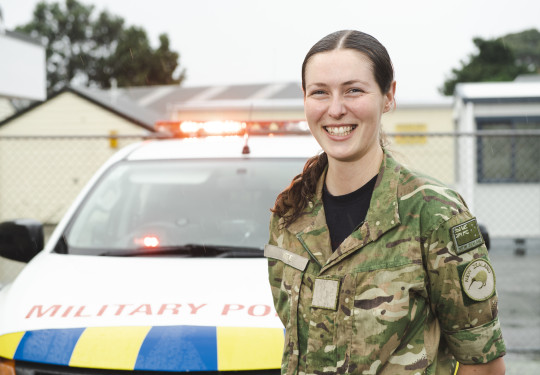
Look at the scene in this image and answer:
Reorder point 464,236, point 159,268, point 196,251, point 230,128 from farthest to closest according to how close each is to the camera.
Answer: point 230,128
point 196,251
point 159,268
point 464,236

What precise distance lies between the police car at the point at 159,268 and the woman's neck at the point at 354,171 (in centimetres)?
78

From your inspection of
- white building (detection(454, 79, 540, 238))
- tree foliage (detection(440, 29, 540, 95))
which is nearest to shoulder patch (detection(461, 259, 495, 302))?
white building (detection(454, 79, 540, 238))

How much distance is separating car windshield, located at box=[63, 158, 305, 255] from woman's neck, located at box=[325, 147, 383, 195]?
1381mm

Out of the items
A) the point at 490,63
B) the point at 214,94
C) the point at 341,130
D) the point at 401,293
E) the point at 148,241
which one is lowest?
the point at 490,63

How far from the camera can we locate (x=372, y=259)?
143 centimetres

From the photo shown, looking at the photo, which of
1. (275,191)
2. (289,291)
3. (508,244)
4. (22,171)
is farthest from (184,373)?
(22,171)

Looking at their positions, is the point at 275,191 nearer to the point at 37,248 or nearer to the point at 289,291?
the point at 37,248

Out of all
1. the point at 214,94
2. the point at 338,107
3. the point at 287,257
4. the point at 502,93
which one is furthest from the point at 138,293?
the point at 214,94

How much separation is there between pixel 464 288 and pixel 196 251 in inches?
66.5

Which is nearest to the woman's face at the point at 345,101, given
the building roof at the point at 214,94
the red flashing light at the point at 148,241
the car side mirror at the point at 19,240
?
the red flashing light at the point at 148,241

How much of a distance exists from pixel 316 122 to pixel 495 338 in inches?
26.2

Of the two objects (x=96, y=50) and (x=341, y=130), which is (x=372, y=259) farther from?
(x=96, y=50)

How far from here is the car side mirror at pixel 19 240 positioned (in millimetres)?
2984

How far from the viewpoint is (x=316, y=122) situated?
1575mm
